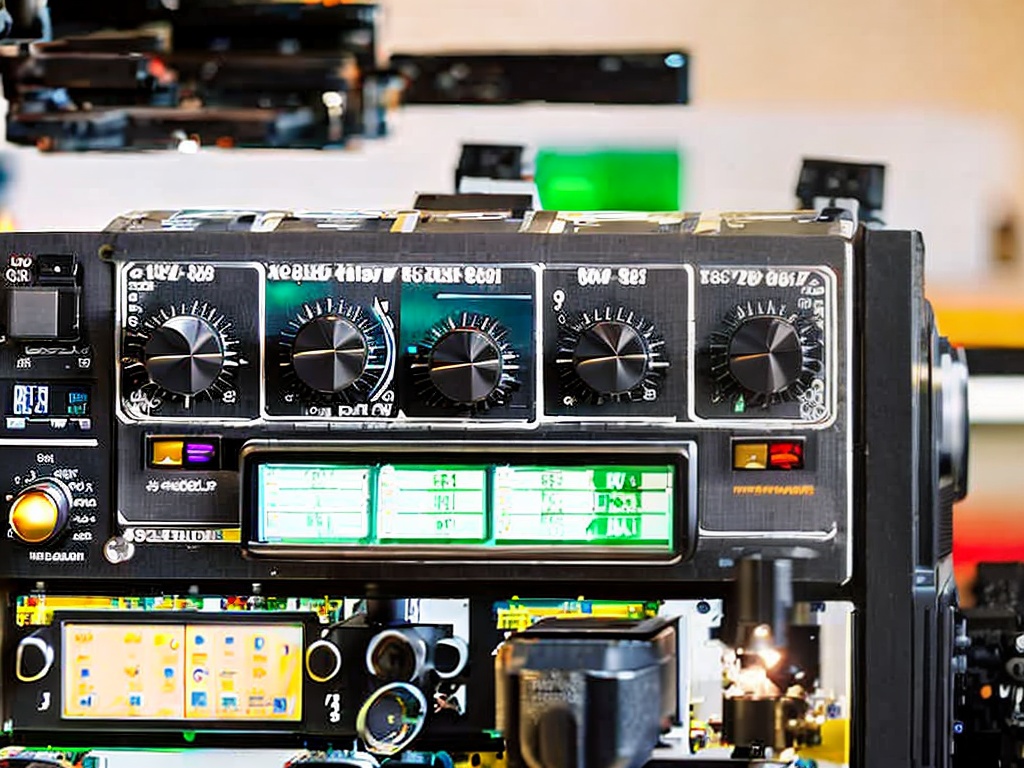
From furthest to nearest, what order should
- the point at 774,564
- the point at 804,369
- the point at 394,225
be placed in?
the point at 394,225
the point at 804,369
the point at 774,564

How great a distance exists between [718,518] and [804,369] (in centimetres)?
21

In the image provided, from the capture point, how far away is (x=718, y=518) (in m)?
1.96

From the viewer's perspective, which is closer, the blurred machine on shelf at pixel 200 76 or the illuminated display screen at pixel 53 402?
the illuminated display screen at pixel 53 402

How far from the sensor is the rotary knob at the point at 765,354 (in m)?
1.90

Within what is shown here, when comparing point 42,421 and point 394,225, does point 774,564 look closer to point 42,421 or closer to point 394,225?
point 394,225

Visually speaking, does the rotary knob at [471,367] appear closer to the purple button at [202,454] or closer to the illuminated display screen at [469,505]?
the illuminated display screen at [469,505]

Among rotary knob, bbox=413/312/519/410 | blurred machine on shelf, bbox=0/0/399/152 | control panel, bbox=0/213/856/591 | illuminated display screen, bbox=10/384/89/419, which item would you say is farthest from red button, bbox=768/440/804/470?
blurred machine on shelf, bbox=0/0/399/152

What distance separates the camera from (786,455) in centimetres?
195

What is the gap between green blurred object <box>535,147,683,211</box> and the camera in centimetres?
248

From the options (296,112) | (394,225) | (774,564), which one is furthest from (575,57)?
(774,564)

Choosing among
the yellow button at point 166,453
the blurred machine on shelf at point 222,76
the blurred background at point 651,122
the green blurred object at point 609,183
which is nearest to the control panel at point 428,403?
the yellow button at point 166,453

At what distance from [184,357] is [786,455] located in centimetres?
73

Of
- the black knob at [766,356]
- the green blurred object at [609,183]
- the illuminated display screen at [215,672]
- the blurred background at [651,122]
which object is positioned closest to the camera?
the black knob at [766,356]

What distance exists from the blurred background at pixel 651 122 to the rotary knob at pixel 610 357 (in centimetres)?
197
